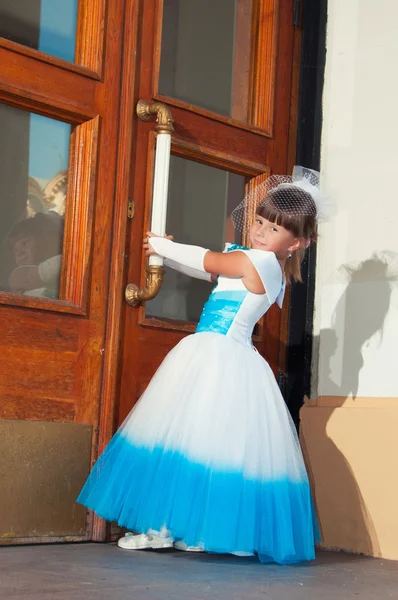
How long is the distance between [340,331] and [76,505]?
122cm

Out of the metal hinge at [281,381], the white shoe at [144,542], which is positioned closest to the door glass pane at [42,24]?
the metal hinge at [281,381]

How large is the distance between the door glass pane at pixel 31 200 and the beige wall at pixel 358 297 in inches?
43.3

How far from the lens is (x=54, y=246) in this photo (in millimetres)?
3059

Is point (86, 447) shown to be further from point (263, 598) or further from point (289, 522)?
point (263, 598)

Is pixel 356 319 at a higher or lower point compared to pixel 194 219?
lower

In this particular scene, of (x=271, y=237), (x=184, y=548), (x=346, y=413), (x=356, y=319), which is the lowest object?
(x=184, y=548)

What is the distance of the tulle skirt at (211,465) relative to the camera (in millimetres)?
2613

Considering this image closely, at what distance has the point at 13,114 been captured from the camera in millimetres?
2971

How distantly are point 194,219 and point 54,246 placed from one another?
619 mm

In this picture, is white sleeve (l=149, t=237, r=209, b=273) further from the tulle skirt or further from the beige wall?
the beige wall

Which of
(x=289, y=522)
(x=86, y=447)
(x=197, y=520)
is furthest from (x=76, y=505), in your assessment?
(x=289, y=522)

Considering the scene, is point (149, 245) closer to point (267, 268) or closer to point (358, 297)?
point (267, 268)

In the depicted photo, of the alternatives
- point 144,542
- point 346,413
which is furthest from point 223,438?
point 346,413

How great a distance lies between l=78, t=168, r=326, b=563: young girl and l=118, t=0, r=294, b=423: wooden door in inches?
9.8
